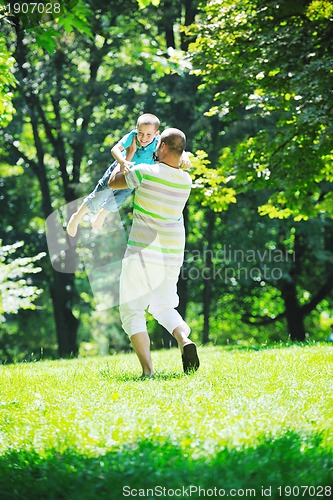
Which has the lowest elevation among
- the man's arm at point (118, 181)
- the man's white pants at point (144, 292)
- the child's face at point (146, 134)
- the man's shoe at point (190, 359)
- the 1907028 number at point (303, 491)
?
the 1907028 number at point (303, 491)

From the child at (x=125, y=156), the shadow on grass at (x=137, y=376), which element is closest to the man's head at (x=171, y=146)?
the child at (x=125, y=156)

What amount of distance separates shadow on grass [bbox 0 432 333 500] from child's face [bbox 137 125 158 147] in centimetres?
365

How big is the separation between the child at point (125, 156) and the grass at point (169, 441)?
1852 mm

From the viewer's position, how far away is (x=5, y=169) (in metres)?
29.8

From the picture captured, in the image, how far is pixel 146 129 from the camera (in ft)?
23.7

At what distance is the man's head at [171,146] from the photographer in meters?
6.86

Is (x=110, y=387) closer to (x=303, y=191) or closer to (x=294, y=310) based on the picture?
(x=303, y=191)

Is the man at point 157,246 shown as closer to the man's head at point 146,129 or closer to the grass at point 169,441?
the man's head at point 146,129

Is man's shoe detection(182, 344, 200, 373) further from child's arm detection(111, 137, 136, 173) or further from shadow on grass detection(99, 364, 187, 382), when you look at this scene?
child's arm detection(111, 137, 136, 173)

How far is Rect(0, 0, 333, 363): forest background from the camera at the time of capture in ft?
38.9

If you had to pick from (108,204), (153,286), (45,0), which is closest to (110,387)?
(153,286)

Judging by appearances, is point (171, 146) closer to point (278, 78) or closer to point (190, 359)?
point (190, 359)

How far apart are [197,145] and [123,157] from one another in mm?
15707

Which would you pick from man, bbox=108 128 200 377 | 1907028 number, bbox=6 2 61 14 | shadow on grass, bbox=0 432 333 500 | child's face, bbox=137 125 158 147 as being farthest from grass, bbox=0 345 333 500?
1907028 number, bbox=6 2 61 14
